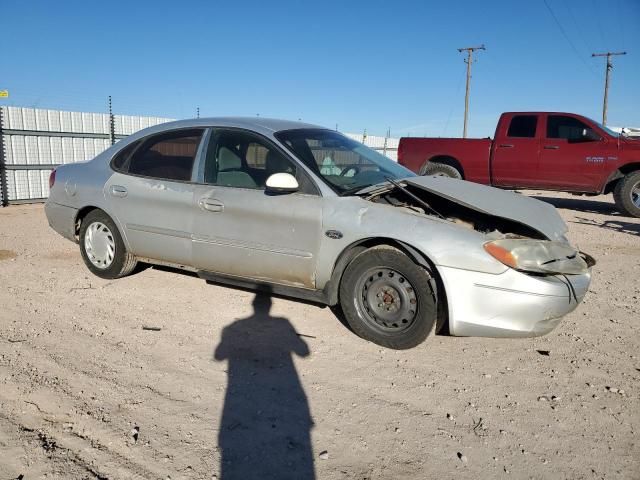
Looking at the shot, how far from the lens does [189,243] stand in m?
4.36

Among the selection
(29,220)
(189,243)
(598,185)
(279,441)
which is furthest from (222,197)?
(598,185)

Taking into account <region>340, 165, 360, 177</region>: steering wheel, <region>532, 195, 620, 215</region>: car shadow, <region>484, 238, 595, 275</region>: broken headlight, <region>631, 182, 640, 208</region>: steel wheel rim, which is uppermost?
<region>340, 165, 360, 177</region>: steering wheel

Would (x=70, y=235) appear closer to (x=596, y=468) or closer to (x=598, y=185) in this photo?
(x=596, y=468)

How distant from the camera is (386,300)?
360 centimetres

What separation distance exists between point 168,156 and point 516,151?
8258mm

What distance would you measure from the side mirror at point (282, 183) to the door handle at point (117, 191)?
1.74 m

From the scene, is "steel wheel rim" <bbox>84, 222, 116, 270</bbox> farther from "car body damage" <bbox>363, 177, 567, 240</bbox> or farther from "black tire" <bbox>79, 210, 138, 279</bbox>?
"car body damage" <bbox>363, 177, 567, 240</bbox>

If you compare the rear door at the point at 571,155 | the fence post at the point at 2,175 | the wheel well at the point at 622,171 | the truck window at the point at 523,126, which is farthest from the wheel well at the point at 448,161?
the fence post at the point at 2,175

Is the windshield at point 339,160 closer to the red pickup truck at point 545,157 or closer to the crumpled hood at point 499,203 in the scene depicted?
the crumpled hood at point 499,203

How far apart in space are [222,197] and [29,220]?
640cm

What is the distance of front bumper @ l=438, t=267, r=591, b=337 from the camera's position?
3215mm

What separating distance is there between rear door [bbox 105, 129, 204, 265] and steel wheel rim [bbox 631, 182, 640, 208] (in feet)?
29.2

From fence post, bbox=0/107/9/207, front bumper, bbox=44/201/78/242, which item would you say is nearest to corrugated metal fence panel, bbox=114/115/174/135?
fence post, bbox=0/107/9/207

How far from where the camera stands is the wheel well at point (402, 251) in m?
3.46
